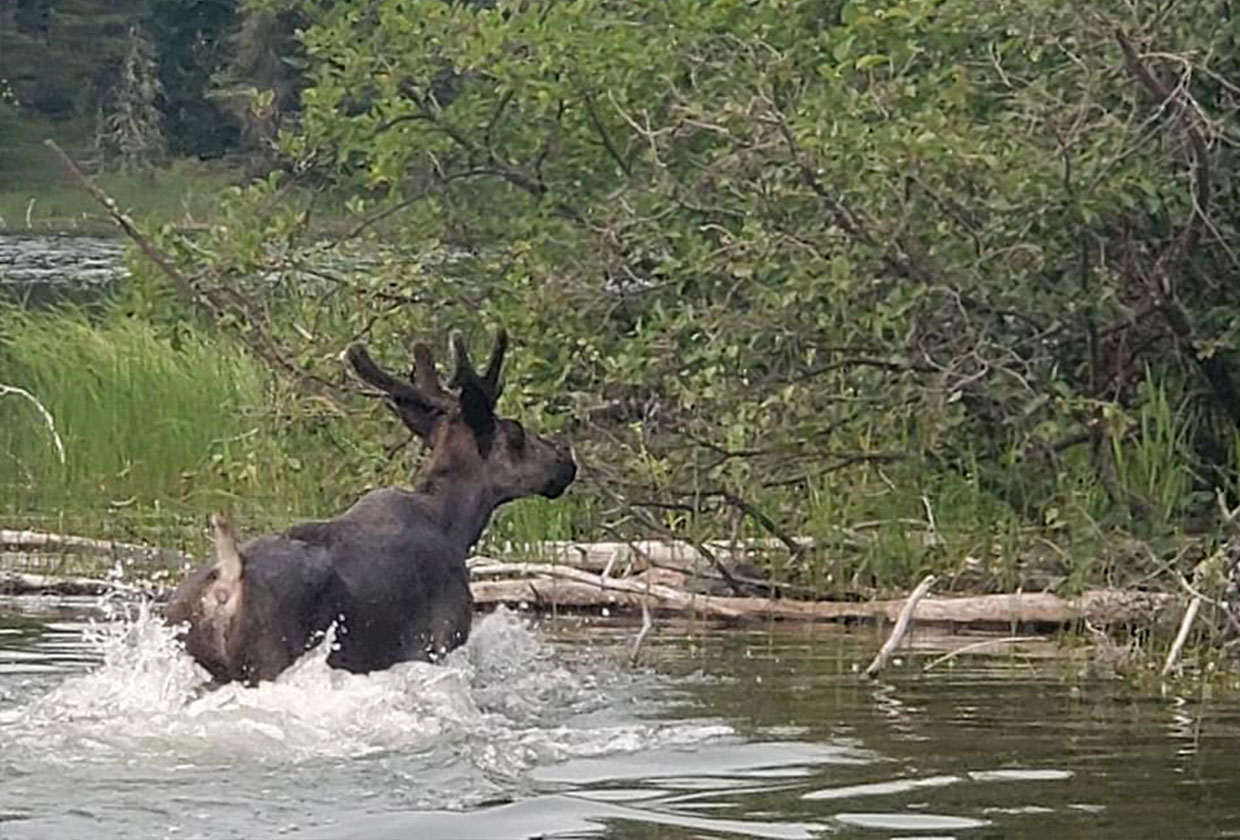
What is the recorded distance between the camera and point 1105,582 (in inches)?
461

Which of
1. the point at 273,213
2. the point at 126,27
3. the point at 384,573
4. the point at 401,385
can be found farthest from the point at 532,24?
the point at 126,27

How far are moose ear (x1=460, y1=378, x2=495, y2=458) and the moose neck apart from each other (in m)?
0.19

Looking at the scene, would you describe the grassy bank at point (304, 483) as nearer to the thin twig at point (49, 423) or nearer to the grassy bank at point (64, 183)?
the thin twig at point (49, 423)

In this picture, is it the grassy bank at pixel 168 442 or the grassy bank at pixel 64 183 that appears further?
the grassy bank at pixel 64 183

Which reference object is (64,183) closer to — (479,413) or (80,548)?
(80,548)

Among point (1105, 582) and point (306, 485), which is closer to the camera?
point (1105, 582)

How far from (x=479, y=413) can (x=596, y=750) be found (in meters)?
2.54

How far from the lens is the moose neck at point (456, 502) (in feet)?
35.4

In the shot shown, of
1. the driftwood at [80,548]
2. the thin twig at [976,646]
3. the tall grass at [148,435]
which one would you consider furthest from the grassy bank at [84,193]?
the thin twig at [976,646]

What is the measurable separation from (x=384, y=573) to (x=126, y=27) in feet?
162

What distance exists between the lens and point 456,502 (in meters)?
10.9

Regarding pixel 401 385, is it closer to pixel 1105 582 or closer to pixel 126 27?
pixel 1105 582

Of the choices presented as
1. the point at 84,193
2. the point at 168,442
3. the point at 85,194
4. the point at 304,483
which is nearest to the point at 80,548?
the point at 304,483

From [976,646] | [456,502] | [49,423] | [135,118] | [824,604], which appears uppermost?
[135,118]
